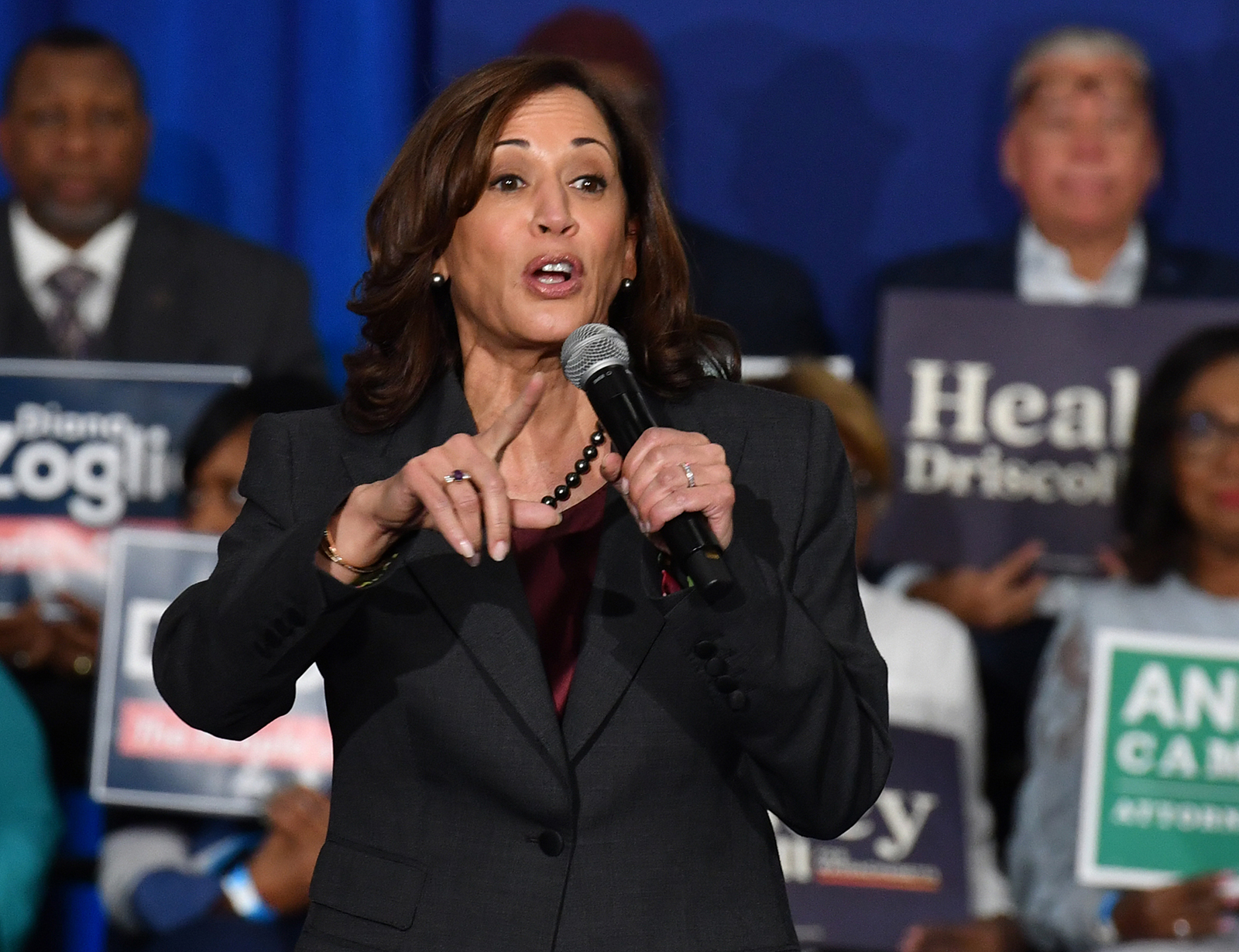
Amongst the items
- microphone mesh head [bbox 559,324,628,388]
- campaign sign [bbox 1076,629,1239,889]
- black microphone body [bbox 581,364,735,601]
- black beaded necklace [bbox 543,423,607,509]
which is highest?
microphone mesh head [bbox 559,324,628,388]

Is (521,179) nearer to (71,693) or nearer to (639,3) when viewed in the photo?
(71,693)

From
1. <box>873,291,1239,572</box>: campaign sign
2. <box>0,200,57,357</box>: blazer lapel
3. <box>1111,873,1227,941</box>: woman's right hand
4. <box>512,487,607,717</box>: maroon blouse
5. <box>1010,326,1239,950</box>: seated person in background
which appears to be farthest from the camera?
<box>0,200,57,357</box>: blazer lapel

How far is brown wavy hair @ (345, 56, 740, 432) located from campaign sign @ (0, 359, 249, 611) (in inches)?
74.7

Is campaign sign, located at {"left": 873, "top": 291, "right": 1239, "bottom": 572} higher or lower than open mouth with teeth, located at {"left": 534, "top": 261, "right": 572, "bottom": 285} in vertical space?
lower

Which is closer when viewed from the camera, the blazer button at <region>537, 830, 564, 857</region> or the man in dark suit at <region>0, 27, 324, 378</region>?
the blazer button at <region>537, 830, 564, 857</region>

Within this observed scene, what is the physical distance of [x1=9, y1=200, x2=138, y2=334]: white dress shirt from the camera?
13.2 ft

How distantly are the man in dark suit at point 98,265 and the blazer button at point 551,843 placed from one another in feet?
8.55

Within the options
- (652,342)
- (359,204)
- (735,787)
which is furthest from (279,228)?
(735,787)

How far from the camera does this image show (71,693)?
359 centimetres

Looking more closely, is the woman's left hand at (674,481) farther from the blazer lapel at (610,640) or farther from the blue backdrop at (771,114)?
the blue backdrop at (771,114)

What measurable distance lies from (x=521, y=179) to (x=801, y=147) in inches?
113

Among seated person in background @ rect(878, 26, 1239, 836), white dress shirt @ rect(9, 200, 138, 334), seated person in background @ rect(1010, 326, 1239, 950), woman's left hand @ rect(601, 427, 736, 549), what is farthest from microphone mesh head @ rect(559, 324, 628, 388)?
white dress shirt @ rect(9, 200, 138, 334)

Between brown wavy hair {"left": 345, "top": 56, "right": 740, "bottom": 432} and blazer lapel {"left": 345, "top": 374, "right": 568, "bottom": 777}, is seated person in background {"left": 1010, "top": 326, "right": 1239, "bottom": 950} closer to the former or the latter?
brown wavy hair {"left": 345, "top": 56, "right": 740, "bottom": 432}

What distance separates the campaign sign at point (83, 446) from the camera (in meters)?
3.63
